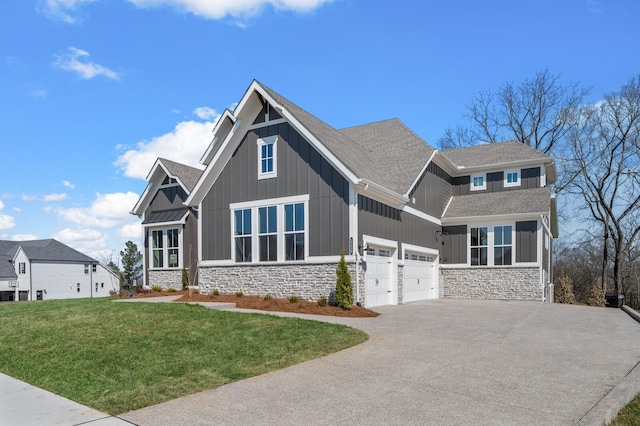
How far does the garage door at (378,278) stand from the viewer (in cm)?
1623

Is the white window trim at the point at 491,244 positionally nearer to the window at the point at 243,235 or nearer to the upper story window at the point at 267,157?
the upper story window at the point at 267,157

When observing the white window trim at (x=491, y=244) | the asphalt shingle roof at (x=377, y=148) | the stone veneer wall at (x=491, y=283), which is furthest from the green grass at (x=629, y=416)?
the white window trim at (x=491, y=244)

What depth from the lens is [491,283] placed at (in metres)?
22.7

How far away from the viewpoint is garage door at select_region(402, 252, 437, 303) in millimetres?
19820

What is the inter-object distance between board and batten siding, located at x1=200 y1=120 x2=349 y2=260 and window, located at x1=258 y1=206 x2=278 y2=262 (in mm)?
587

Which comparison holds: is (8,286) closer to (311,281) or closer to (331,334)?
(311,281)

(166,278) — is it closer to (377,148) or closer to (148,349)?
(377,148)

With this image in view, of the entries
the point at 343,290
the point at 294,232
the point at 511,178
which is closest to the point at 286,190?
the point at 294,232

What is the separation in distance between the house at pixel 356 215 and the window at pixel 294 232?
0.04 metres

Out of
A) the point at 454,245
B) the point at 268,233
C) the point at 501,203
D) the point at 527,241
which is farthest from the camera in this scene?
the point at 454,245

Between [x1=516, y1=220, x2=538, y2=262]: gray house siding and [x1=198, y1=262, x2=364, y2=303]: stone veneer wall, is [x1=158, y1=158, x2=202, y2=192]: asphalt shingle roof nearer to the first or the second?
[x1=198, y1=262, x2=364, y2=303]: stone veneer wall

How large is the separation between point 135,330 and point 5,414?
4618 mm

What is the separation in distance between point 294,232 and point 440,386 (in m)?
10.5

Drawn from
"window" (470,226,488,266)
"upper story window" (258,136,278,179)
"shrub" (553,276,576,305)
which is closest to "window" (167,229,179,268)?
"upper story window" (258,136,278,179)
